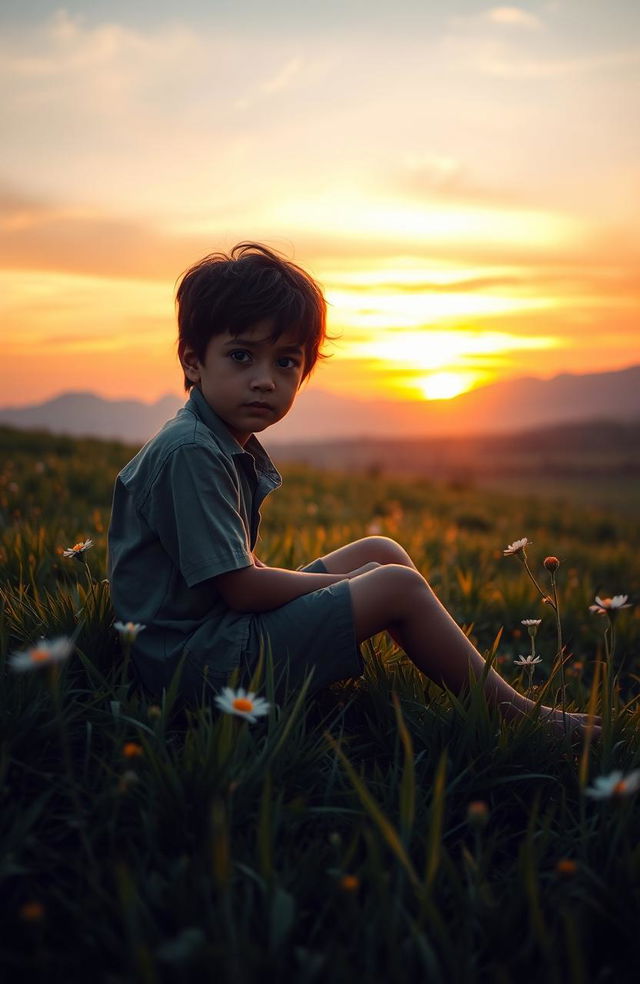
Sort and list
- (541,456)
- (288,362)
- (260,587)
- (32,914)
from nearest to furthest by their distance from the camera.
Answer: (32,914) → (260,587) → (288,362) → (541,456)

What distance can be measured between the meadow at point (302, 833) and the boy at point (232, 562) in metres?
0.16

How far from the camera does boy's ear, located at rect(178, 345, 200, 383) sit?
2496mm

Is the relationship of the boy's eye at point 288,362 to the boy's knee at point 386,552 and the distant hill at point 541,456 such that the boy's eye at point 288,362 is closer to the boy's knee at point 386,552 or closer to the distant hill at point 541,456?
the boy's knee at point 386,552

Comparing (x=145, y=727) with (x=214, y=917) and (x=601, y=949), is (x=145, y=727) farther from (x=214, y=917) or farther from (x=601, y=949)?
(x=601, y=949)

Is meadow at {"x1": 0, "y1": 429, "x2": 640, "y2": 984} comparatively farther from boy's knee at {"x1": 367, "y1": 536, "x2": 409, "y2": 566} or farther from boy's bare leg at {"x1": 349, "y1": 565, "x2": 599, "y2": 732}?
boy's knee at {"x1": 367, "y1": 536, "x2": 409, "y2": 566}

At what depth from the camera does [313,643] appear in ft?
7.20

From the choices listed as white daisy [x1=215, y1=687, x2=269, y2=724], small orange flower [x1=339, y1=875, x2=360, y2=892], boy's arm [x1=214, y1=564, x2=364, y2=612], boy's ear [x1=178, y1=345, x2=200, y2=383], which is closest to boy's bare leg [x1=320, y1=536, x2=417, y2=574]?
boy's arm [x1=214, y1=564, x2=364, y2=612]

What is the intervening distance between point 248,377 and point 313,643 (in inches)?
32.9

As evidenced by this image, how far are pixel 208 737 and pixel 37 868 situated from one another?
17.1 inches

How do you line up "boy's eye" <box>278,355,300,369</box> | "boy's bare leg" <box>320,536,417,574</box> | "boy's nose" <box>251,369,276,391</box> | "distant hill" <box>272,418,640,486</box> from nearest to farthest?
1. "boy's nose" <box>251,369,276,391</box>
2. "boy's eye" <box>278,355,300,369</box>
3. "boy's bare leg" <box>320,536,417,574</box>
4. "distant hill" <box>272,418,640,486</box>

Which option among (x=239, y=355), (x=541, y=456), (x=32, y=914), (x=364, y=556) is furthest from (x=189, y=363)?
(x=541, y=456)

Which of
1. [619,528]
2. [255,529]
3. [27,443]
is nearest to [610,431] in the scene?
[619,528]

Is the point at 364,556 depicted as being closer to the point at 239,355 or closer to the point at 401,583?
the point at 401,583

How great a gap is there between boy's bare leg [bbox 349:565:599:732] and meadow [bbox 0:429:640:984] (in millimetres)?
108
